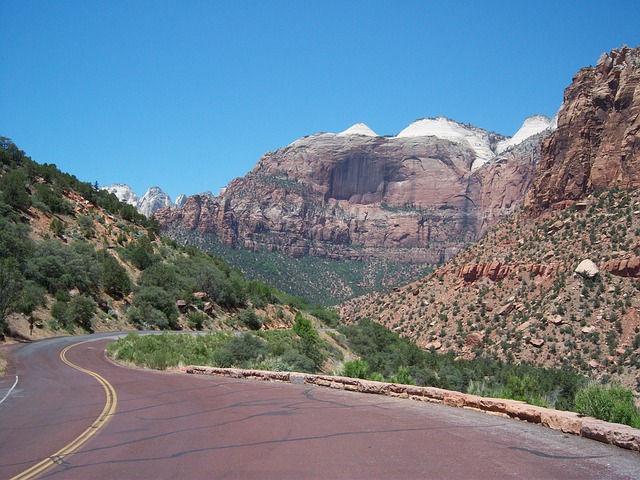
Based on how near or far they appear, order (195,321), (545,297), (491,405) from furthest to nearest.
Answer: (545,297) → (195,321) → (491,405)

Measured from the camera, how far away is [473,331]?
2120 inches

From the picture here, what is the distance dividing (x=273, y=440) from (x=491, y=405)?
17.6 feet

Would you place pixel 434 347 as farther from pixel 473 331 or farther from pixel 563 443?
pixel 563 443

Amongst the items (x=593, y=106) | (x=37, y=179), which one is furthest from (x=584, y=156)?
(x=37, y=179)

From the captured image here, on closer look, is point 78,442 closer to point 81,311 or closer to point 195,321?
point 81,311

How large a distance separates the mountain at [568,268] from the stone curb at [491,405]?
29.0 meters

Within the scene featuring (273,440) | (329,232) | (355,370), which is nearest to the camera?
(273,440)

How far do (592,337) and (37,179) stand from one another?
61907 millimetres

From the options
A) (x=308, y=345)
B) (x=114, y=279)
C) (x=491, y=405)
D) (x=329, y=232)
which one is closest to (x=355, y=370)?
(x=491, y=405)

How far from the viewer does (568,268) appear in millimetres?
51500

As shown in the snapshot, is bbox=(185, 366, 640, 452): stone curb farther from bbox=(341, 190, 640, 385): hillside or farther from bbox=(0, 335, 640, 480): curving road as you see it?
bbox=(341, 190, 640, 385): hillside

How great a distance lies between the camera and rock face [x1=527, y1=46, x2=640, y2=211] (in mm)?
60594

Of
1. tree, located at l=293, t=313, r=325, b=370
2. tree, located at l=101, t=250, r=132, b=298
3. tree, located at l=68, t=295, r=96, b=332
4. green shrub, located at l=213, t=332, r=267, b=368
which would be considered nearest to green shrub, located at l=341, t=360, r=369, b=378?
green shrub, located at l=213, t=332, r=267, b=368

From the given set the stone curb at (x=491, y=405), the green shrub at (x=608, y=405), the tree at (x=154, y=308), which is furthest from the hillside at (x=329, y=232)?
the green shrub at (x=608, y=405)
